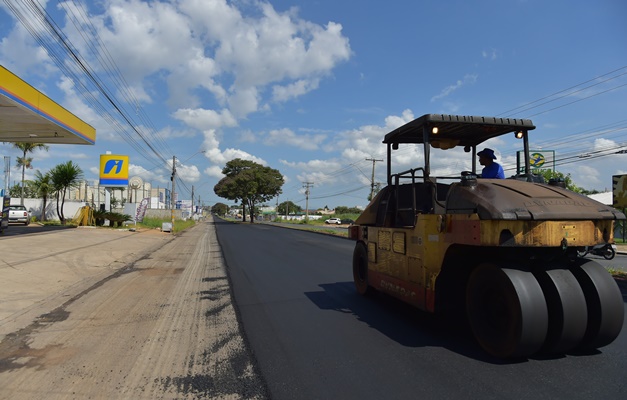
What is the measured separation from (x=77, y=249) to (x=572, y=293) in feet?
47.9

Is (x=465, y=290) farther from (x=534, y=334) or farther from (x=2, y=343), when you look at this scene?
(x=2, y=343)

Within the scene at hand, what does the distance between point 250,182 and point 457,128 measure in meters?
57.1

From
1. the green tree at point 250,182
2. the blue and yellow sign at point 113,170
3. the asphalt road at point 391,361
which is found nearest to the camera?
the asphalt road at point 391,361

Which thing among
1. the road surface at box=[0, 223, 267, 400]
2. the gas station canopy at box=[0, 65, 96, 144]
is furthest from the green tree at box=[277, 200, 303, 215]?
the road surface at box=[0, 223, 267, 400]

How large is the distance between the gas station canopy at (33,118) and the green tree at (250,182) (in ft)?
129

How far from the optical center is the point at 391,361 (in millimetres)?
4090

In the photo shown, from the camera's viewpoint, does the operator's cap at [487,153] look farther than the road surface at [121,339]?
Yes

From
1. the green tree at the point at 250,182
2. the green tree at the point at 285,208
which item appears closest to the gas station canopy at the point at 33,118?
the green tree at the point at 250,182

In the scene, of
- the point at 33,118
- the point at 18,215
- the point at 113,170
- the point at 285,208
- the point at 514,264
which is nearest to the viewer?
the point at 514,264

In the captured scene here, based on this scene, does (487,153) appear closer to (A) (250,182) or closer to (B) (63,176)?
(B) (63,176)

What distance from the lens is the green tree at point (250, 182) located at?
61812 mm

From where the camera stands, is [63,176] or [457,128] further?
[63,176]

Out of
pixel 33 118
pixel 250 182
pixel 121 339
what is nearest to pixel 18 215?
pixel 33 118

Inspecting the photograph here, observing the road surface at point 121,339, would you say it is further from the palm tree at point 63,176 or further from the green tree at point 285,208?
the green tree at point 285,208
